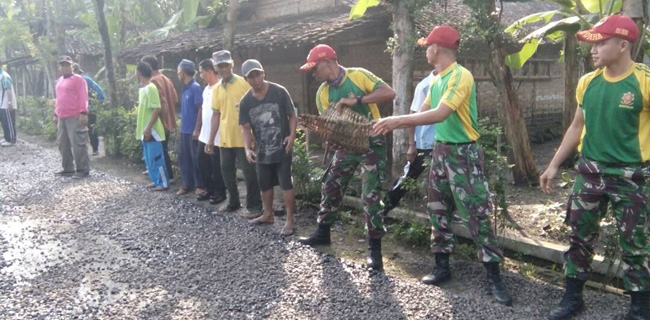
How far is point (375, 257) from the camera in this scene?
14.9 ft

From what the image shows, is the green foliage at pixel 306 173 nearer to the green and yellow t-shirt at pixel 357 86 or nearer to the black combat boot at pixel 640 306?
the green and yellow t-shirt at pixel 357 86

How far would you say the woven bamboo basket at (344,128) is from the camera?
416cm

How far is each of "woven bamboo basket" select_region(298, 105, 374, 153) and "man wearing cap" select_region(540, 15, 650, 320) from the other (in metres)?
1.53

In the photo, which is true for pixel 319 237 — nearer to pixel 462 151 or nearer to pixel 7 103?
pixel 462 151

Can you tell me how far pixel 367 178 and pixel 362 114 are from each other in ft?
1.92

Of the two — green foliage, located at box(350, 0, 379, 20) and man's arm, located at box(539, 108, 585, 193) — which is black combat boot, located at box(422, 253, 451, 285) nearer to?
man's arm, located at box(539, 108, 585, 193)

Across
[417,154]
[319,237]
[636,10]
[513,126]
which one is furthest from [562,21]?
[319,237]

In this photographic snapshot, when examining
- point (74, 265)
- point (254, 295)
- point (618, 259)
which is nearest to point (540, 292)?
point (618, 259)

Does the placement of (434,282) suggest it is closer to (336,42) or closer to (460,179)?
(460,179)

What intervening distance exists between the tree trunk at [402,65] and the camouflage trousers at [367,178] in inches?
93.8

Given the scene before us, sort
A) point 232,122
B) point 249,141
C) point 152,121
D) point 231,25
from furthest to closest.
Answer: point 231,25, point 152,121, point 232,122, point 249,141

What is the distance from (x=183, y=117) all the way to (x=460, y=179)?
4667mm

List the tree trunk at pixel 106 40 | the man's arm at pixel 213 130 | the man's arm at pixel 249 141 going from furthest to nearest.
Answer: the tree trunk at pixel 106 40 < the man's arm at pixel 213 130 < the man's arm at pixel 249 141

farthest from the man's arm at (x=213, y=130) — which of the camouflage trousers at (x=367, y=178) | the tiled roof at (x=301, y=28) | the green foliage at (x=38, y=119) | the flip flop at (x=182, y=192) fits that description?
the green foliage at (x=38, y=119)
